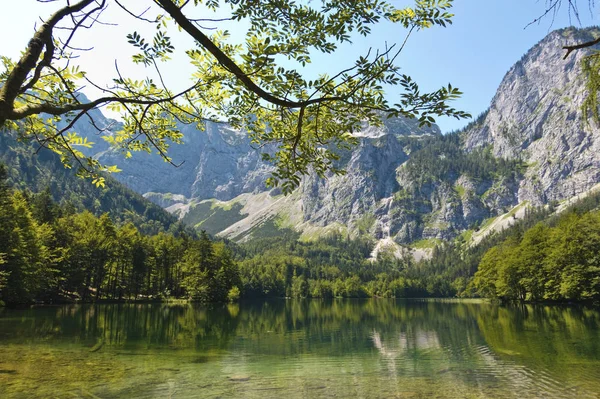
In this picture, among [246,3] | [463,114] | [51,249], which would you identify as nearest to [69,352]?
[246,3]

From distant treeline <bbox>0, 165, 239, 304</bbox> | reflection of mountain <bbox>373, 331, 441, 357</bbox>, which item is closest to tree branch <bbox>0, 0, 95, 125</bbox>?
reflection of mountain <bbox>373, 331, 441, 357</bbox>

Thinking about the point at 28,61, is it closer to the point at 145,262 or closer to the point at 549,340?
the point at 549,340

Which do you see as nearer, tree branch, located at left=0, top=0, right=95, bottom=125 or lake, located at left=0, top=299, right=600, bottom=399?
tree branch, located at left=0, top=0, right=95, bottom=125

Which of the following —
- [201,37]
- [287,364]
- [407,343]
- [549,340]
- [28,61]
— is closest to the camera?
[28,61]

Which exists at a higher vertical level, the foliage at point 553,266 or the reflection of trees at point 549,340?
the foliage at point 553,266

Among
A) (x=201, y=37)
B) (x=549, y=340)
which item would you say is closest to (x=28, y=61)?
(x=201, y=37)

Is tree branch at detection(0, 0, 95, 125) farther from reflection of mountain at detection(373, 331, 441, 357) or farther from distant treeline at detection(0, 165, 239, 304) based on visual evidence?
distant treeline at detection(0, 165, 239, 304)

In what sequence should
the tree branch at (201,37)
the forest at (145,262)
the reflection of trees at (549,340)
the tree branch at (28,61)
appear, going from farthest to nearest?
the forest at (145,262) < the reflection of trees at (549,340) < the tree branch at (201,37) < the tree branch at (28,61)

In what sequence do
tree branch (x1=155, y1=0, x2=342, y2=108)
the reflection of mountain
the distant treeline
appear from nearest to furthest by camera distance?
tree branch (x1=155, y1=0, x2=342, y2=108), the reflection of mountain, the distant treeline

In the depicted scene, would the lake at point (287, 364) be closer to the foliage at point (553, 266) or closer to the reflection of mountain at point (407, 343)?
the reflection of mountain at point (407, 343)

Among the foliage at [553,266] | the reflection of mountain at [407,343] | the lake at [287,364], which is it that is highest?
the foliage at [553,266]

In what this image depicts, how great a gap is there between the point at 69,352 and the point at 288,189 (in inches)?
968

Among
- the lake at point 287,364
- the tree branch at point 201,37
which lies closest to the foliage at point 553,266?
the lake at point 287,364

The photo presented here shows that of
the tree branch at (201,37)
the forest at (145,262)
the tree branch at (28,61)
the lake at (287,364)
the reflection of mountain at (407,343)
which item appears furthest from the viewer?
the forest at (145,262)
